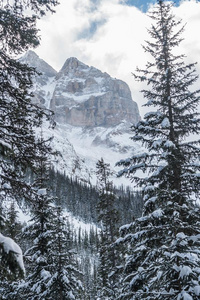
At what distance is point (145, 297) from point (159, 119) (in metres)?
6.34

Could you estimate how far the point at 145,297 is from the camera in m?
7.52

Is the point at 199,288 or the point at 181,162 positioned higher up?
the point at 181,162

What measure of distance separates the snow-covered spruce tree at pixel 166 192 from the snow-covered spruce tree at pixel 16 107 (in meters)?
4.19

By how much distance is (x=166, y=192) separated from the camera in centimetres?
834

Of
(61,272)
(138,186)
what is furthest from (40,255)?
(138,186)

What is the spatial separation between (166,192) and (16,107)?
5496mm

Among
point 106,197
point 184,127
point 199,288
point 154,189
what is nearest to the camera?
point 199,288

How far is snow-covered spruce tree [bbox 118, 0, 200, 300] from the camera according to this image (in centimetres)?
686

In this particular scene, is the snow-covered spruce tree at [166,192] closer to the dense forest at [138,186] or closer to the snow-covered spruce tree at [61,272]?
the dense forest at [138,186]

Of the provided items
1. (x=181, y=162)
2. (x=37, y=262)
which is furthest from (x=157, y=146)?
(x=37, y=262)

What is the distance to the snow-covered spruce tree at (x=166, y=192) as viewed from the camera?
22.5ft

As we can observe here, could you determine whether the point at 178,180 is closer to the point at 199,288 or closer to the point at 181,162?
the point at 181,162

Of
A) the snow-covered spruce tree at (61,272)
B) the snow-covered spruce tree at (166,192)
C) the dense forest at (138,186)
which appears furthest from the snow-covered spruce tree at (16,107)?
the snow-covered spruce tree at (61,272)

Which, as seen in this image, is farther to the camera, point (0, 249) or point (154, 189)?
point (154, 189)
